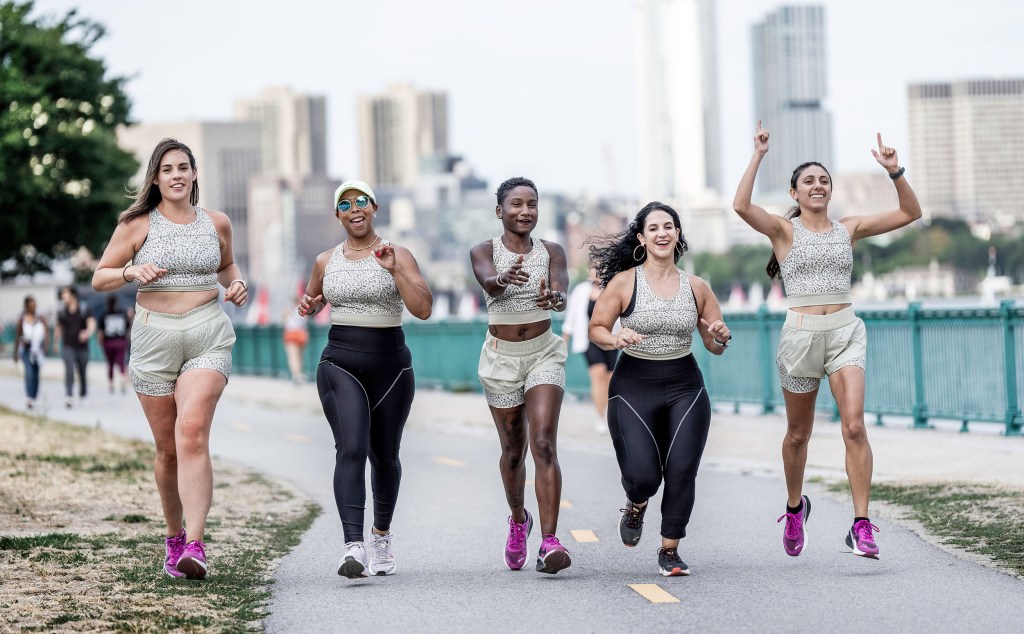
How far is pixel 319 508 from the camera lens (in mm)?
11930

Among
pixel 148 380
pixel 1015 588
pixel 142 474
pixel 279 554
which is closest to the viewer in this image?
pixel 1015 588

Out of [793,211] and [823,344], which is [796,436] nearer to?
[823,344]

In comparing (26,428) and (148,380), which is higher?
(148,380)

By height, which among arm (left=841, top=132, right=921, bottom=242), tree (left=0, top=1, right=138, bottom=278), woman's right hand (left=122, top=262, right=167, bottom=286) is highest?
tree (left=0, top=1, right=138, bottom=278)

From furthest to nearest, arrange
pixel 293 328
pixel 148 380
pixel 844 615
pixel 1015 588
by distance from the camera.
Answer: pixel 293 328 → pixel 148 380 → pixel 1015 588 → pixel 844 615

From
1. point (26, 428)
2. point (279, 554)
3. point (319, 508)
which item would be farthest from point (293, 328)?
point (279, 554)

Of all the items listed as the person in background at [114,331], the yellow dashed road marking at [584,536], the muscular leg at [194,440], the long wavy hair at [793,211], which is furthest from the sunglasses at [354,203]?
the person in background at [114,331]

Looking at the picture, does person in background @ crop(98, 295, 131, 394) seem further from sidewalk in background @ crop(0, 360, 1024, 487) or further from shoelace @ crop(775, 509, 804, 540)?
shoelace @ crop(775, 509, 804, 540)

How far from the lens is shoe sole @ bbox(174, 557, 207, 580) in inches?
313

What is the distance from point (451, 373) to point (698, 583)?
2182 cm

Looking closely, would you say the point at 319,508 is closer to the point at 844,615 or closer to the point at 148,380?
the point at 148,380

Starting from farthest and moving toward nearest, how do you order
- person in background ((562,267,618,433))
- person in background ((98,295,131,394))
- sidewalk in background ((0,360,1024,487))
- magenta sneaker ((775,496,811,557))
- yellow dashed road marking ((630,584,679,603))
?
person in background ((98,295,131,394))
person in background ((562,267,618,433))
sidewalk in background ((0,360,1024,487))
magenta sneaker ((775,496,811,557))
yellow dashed road marking ((630,584,679,603))

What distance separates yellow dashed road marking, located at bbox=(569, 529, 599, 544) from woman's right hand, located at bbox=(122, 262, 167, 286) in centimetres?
302

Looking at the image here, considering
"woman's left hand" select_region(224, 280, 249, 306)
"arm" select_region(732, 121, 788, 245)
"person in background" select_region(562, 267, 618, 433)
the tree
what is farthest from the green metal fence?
the tree
